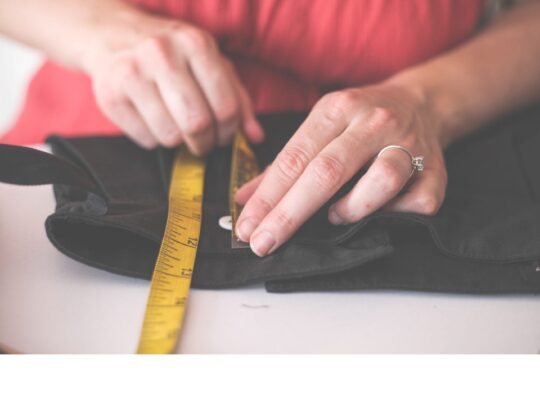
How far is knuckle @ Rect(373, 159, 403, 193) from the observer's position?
2.95ft

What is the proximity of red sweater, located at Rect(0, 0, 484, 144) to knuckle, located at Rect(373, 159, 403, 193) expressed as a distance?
466 millimetres

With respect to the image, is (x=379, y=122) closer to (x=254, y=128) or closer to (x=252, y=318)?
(x=254, y=128)

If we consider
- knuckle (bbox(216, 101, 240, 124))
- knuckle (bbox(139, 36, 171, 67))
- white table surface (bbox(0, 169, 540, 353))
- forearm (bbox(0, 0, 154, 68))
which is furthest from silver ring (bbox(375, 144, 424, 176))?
forearm (bbox(0, 0, 154, 68))

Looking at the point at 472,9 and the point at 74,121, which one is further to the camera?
the point at 74,121

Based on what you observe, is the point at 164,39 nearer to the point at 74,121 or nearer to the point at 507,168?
the point at 74,121

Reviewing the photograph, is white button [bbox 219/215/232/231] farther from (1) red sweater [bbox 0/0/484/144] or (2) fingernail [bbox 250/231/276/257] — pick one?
(1) red sweater [bbox 0/0/484/144]

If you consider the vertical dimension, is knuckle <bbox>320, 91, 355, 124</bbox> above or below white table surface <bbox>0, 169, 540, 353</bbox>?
above

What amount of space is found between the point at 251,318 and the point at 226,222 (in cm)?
21

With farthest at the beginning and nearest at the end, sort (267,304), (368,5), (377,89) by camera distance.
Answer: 1. (368,5)
2. (377,89)
3. (267,304)

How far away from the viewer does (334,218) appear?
0.93 m

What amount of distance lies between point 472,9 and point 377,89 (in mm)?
436

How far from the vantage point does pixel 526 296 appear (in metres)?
0.86
